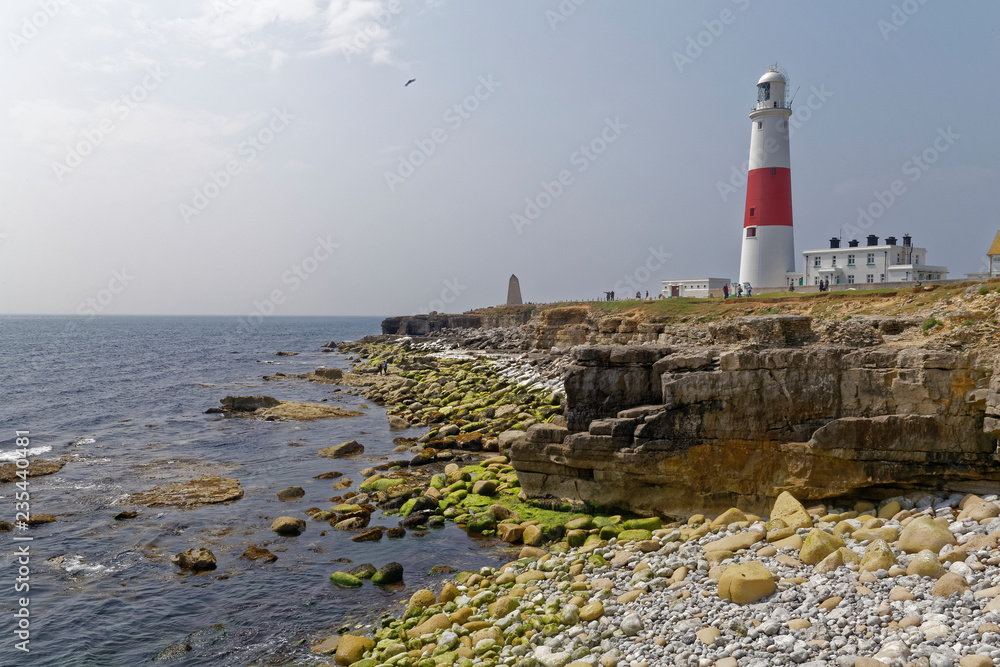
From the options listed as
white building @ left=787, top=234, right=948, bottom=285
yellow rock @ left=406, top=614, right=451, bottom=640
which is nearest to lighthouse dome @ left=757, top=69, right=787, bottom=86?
white building @ left=787, top=234, right=948, bottom=285

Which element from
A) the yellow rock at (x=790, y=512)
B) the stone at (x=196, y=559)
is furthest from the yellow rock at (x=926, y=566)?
the stone at (x=196, y=559)

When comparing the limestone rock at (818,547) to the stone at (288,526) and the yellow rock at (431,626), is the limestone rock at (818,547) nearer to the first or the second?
the yellow rock at (431,626)

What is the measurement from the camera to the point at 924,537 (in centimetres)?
1042

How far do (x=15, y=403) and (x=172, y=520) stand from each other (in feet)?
111

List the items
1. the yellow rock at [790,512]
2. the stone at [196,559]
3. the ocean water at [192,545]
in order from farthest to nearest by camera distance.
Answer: the stone at [196,559]
the yellow rock at [790,512]
the ocean water at [192,545]

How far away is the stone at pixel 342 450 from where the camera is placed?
26.4m

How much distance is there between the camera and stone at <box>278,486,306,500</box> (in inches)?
809

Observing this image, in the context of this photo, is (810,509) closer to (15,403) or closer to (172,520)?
(172,520)

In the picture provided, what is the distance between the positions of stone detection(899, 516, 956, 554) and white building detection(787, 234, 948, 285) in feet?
114

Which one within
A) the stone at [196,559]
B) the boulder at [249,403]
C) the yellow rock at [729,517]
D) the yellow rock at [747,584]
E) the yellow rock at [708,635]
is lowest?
the stone at [196,559]

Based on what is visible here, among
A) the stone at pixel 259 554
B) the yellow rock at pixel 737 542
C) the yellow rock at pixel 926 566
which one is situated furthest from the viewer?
the stone at pixel 259 554

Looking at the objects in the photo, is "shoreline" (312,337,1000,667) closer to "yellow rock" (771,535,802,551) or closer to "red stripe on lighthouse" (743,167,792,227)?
"yellow rock" (771,535,802,551)

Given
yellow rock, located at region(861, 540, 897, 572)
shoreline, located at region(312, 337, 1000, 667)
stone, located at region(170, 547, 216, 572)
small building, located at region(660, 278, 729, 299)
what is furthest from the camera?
small building, located at region(660, 278, 729, 299)

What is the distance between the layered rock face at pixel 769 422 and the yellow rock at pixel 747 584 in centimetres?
448
